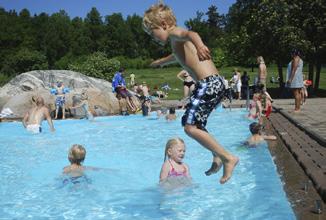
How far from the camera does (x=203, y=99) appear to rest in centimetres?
423

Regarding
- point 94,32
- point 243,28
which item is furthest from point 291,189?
point 94,32

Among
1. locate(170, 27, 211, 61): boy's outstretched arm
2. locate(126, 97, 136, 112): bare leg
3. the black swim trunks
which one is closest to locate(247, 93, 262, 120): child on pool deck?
locate(126, 97, 136, 112): bare leg

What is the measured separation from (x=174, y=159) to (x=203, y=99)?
162 cm

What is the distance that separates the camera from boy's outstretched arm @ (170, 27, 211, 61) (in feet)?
12.4

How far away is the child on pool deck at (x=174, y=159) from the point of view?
5.59 m

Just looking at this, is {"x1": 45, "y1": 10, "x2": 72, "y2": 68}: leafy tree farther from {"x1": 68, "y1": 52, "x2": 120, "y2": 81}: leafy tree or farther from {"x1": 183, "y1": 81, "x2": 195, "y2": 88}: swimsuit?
{"x1": 183, "y1": 81, "x2": 195, "y2": 88}: swimsuit

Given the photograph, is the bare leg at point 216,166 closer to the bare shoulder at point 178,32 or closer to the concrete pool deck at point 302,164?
the concrete pool deck at point 302,164

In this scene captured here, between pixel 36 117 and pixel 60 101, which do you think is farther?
pixel 60 101

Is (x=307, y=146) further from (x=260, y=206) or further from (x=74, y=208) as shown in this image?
(x=74, y=208)

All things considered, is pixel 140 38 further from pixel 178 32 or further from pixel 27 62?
pixel 178 32

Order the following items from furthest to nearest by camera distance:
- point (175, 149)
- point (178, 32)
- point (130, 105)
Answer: point (130, 105) → point (175, 149) → point (178, 32)

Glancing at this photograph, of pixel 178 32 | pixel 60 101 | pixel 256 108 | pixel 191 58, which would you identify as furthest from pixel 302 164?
pixel 60 101

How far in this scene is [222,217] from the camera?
456 centimetres

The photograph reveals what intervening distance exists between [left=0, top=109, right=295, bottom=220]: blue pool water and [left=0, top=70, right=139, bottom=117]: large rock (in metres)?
6.01
